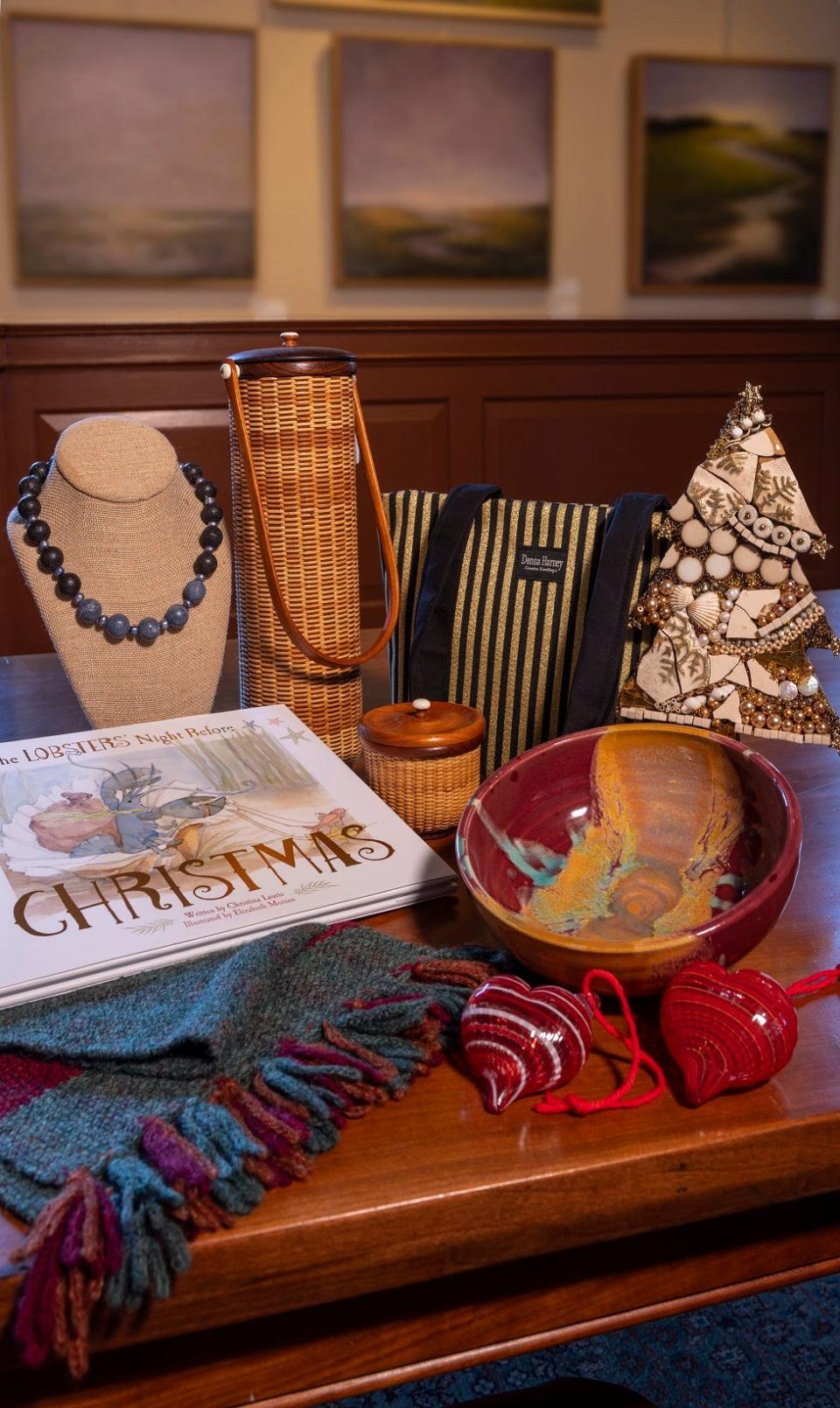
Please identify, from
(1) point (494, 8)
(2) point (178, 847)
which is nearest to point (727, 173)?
(1) point (494, 8)

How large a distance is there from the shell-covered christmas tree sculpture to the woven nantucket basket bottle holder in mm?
224

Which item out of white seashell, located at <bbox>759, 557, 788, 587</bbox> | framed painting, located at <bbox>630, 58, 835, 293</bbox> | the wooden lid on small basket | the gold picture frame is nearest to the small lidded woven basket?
the wooden lid on small basket

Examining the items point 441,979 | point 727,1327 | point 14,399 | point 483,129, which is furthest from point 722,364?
point 441,979

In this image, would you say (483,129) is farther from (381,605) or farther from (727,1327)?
(727,1327)

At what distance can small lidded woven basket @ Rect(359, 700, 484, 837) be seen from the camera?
30.7 inches

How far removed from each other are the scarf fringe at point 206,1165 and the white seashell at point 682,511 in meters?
0.42

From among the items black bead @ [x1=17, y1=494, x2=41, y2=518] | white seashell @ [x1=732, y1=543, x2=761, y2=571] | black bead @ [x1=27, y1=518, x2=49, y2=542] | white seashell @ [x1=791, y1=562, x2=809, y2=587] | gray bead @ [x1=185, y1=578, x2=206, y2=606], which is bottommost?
gray bead @ [x1=185, y1=578, x2=206, y2=606]

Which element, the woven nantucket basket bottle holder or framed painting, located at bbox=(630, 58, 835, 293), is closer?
the woven nantucket basket bottle holder

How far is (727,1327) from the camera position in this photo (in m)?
1.27

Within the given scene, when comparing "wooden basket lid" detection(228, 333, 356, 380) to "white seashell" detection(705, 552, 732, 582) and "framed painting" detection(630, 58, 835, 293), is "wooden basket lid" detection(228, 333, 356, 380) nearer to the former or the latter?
"white seashell" detection(705, 552, 732, 582)

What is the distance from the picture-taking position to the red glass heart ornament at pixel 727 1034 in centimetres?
51

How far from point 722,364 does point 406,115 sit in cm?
110

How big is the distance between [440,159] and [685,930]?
115 inches

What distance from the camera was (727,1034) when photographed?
0.51m
